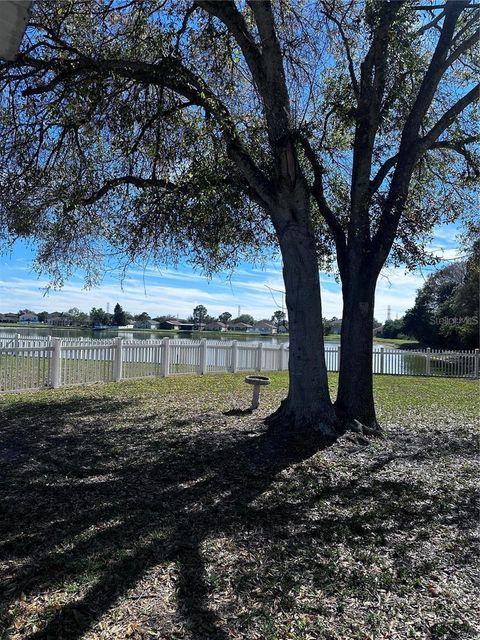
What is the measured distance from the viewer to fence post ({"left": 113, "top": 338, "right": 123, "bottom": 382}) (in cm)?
1330

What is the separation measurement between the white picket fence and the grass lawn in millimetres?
4212

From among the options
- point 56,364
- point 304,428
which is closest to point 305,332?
point 304,428

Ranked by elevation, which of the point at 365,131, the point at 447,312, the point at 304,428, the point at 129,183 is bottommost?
the point at 304,428

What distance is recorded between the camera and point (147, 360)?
1461 centimetres

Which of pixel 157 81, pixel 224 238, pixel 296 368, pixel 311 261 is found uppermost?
pixel 157 81

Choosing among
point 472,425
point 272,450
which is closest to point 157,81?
point 272,450

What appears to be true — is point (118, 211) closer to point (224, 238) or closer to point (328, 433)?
point (224, 238)

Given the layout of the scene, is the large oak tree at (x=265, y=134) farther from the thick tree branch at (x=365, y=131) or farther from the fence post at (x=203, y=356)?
the fence post at (x=203, y=356)

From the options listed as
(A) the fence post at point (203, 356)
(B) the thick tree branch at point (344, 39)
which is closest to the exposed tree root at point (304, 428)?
(B) the thick tree branch at point (344, 39)

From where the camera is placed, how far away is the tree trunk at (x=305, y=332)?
6.46 metres

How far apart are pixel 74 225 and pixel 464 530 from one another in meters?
8.00

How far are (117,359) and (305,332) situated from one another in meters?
8.04

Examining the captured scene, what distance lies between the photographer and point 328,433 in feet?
20.7

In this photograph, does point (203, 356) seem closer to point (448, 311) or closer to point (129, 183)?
point (129, 183)
